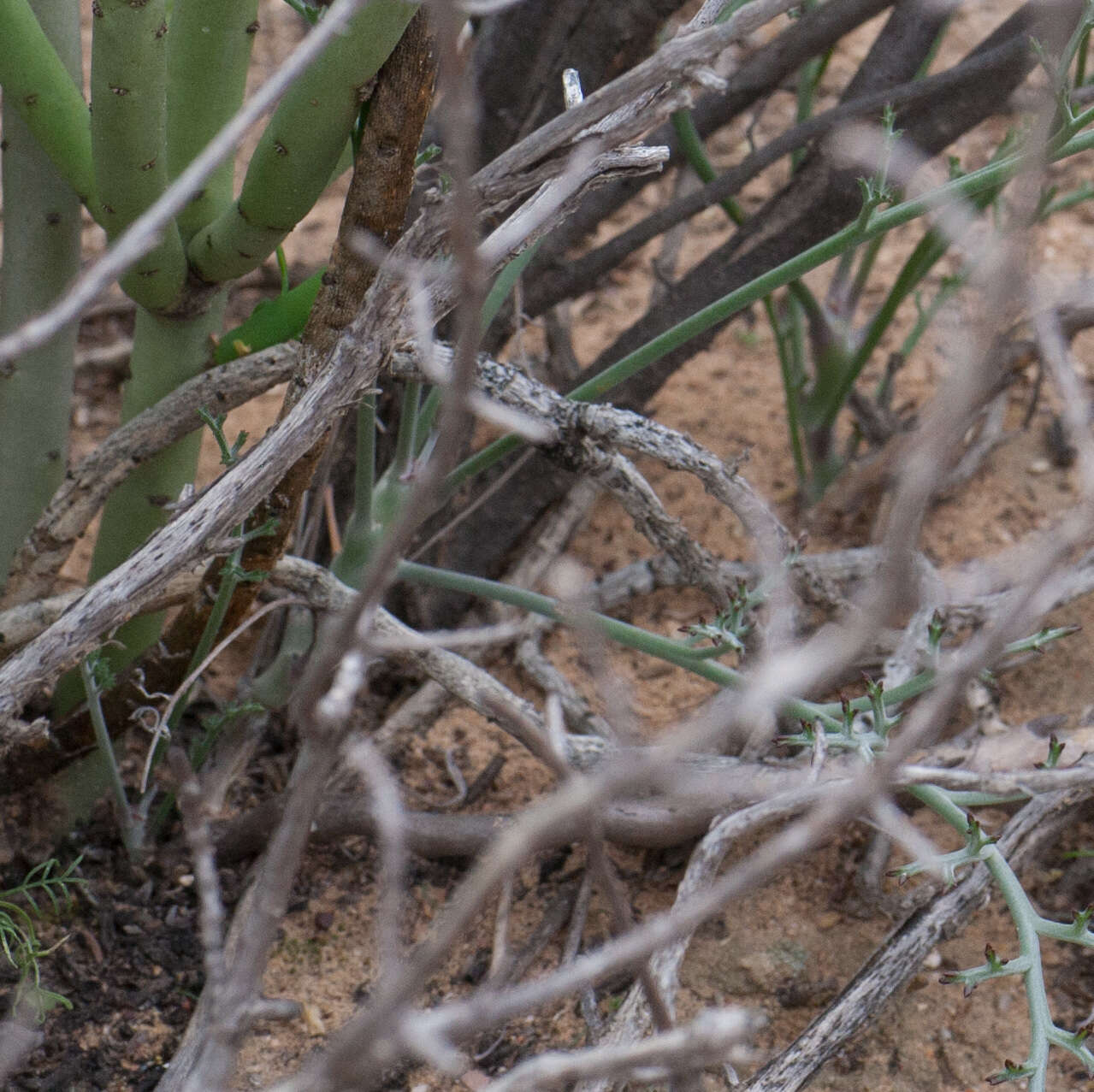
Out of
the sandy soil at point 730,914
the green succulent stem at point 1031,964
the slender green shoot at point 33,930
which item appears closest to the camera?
the green succulent stem at point 1031,964

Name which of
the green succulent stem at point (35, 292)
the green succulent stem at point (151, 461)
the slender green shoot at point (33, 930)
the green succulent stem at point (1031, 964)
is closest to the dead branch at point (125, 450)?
the green succulent stem at point (151, 461)

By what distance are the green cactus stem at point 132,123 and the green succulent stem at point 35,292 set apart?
6.7 inches

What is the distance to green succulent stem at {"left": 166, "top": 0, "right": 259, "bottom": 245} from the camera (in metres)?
1.21

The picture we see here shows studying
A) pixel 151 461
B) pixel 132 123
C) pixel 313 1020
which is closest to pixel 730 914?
pixel 313 1020

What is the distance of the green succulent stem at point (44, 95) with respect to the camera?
1179mm

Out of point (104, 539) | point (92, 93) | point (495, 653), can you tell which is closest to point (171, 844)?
point (104, 539)

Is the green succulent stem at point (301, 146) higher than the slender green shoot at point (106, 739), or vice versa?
the green succulent stem at point (301, 146)

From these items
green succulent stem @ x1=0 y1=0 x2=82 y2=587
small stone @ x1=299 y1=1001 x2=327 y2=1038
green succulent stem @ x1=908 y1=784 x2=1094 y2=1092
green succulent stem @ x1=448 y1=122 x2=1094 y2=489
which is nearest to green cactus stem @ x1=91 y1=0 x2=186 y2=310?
green succulent stem @ x1=0 y1=0 x2=82 y2=587

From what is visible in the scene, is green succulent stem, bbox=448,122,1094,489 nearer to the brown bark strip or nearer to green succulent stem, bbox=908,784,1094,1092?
the brown bark strip

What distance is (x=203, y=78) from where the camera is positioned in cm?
125

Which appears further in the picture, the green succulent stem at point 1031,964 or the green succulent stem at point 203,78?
the green succulent stem at point 203,78

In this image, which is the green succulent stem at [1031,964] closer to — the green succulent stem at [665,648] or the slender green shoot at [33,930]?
the green succulent stem at [665,648]

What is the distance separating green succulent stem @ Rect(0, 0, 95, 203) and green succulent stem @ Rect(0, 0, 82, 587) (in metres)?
0.10

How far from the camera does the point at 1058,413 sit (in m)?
2.13
